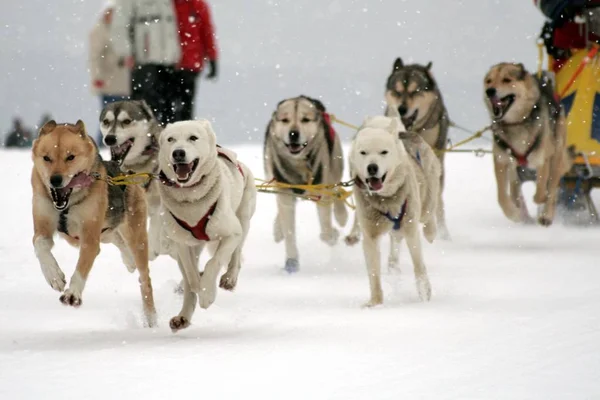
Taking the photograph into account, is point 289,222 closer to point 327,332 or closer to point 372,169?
point 372,169

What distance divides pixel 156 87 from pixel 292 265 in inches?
121

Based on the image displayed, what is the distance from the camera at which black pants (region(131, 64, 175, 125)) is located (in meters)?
8.35

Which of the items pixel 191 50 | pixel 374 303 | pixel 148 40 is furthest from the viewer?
pixel 191 50

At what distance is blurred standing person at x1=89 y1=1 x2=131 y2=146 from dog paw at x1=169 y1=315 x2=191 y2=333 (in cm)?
536

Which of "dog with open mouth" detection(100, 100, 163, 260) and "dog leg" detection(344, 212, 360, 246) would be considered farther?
"dog leg" detection(344, 212, 360, 246)

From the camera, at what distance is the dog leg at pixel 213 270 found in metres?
3.90

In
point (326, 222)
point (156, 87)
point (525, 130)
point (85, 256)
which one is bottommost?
point (326, 222)

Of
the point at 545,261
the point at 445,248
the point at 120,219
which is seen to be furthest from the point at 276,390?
the point at 445,248

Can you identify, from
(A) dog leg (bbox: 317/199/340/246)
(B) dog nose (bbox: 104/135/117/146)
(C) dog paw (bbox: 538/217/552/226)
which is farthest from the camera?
(C) dog paw (bbox: 538/217/552/226)

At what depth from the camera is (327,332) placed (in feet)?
12.6

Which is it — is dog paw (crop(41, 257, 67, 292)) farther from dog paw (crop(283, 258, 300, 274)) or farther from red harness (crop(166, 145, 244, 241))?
dog paw (crop(283, 258, 300, 274))

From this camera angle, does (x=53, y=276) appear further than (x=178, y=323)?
No

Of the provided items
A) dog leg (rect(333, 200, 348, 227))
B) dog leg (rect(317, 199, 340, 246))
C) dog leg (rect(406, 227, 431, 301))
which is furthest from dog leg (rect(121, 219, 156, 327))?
dog leg (rect(333, 200, 348, 227))

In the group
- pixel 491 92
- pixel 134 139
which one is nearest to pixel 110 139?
pixel 134 139
